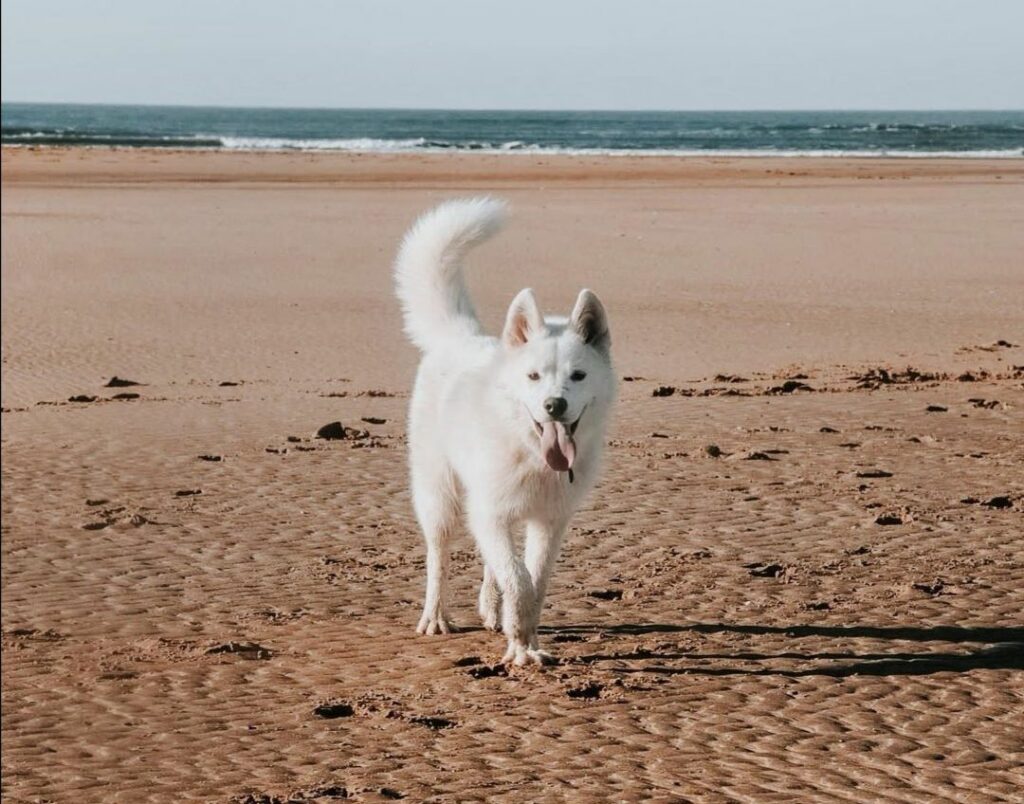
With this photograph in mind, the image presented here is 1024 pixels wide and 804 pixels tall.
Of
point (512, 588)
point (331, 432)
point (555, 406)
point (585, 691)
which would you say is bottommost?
point (331, 432)

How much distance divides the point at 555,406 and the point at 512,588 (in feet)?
2.60

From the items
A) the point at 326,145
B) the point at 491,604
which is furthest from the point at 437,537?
the point at 326,145

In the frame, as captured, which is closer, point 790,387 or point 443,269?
point 443,269

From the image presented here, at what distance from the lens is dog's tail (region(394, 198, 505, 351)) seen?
691 cm

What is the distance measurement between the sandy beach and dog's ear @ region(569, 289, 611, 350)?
1.36 meters

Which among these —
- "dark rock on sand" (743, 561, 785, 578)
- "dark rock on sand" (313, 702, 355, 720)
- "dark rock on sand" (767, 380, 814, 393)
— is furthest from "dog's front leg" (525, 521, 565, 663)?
"dark rock on sand" (767, 380, 814, 393)

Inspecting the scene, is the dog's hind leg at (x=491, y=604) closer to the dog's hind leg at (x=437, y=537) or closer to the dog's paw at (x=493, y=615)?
the dog's paw at (x=493, y=615)

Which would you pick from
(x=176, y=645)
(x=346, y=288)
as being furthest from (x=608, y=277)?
(x=176, y=645)

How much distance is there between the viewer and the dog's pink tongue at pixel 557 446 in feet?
19.2

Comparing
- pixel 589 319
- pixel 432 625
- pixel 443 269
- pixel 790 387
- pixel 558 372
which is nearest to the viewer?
pixel 558 372

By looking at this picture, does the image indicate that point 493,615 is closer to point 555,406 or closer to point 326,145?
point 555,406

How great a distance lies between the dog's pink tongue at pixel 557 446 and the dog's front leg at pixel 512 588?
1.25ft

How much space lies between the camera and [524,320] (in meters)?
5.97

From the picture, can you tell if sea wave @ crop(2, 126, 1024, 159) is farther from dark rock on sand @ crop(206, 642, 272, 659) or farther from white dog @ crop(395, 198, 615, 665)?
dark rock on sand @ crop(206, 642, 272, 659)
